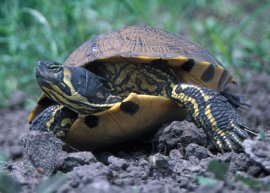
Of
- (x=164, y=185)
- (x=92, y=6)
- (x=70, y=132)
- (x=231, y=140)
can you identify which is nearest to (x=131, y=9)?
(x=92, y=6)

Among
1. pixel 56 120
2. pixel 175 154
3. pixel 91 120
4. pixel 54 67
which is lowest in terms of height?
pixel 56 120

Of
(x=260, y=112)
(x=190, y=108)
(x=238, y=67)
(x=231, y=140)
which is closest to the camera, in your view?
(x=231, y=140)

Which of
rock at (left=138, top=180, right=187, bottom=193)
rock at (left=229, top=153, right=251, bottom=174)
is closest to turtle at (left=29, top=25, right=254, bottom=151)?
rock at (left=229, top=153, right=251, bottom=174)

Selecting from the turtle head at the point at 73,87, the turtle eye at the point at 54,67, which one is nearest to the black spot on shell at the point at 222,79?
the turtle head at the point at 73,87

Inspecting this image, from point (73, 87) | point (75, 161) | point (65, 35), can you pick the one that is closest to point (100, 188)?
point (75, 161)

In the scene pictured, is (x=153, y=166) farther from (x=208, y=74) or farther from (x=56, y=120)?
(x=208, y=74)

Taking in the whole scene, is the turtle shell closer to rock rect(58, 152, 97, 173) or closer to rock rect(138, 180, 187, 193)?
rock rect(58, 152, 97, 173)

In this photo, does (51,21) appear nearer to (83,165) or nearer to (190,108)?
(190,108)
